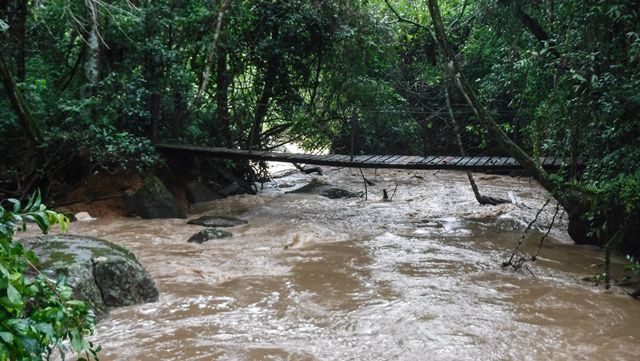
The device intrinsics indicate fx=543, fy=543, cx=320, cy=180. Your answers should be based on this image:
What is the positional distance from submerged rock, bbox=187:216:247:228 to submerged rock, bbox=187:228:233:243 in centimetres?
73

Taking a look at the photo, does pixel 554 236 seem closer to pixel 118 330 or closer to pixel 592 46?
pixel 592 46

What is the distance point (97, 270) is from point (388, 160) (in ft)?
14.6

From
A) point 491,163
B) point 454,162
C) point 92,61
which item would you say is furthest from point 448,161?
point 92,61

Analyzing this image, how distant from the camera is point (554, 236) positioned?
20.5 feet

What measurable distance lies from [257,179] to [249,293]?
244 inches

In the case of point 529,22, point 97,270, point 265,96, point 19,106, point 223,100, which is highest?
point 529,22

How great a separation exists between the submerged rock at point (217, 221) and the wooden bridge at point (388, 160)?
3.89ft

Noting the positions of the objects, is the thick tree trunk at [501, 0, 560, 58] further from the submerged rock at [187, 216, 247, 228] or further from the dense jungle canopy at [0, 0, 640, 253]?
the submerged rock at [187, 216, 247, 228]

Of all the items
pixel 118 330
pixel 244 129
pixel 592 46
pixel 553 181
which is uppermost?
pixel 592 46

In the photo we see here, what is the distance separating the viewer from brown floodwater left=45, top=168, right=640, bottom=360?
3.08 meters

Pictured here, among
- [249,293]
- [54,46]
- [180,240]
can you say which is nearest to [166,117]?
[54,46]

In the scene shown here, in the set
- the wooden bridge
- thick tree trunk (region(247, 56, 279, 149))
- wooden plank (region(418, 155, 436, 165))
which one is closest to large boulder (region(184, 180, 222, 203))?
the wooden bridge

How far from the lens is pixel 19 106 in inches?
224

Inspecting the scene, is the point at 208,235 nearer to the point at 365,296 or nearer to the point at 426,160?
the point at 365,296
